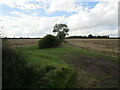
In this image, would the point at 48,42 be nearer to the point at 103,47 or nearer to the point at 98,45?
the point at 103,47

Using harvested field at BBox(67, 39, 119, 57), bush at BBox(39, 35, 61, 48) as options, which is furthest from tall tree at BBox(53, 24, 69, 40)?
bush at BBox(39, 35, 61, 48)

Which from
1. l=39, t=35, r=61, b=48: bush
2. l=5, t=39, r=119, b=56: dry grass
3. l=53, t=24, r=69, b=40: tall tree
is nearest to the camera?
l=5, t=39, r=119, b=56: dry grass

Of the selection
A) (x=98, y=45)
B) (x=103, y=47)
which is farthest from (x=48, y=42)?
(x=98, y=45)

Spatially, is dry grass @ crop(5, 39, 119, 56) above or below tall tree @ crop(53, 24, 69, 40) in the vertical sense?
below

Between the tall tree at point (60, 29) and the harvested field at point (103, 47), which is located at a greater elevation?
the tall tree at point (60, 29)

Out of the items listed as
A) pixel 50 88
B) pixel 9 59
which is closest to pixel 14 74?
pixel 9 59

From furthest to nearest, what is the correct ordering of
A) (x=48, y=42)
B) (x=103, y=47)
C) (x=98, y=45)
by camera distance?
(x=98, y=45)
(x=103, y=47)
(x=48, y=42)

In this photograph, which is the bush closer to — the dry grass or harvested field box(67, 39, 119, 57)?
the dry grass

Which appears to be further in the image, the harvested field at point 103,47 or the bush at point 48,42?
the bush at point 48,42

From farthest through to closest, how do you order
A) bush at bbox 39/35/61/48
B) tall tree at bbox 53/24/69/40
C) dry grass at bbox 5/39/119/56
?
tall tree at bbox 53/24/69/40 → bush at bbox 39/35/61/48 → dry grass at bbox 5/39/119/56

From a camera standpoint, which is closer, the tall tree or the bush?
the bush

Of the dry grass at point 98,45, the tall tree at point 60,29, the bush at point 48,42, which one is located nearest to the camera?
the dry grass at point 98,45

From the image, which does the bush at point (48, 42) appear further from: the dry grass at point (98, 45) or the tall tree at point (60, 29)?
the tall tree at point (60, 29)

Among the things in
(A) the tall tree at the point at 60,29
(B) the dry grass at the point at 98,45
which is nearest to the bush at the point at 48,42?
(B) the dry grass at the point at 98,45
